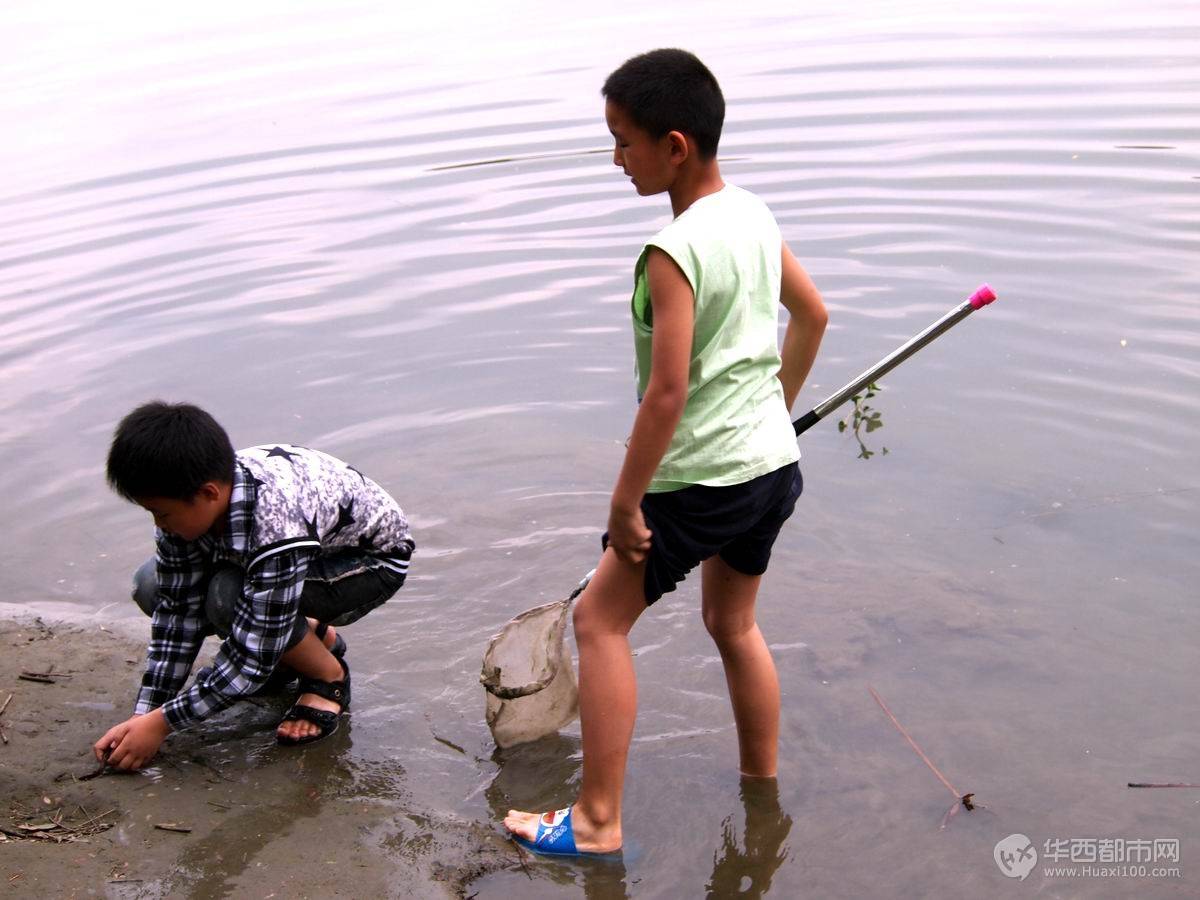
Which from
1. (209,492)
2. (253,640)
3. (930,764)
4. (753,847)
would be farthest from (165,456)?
(930,764)

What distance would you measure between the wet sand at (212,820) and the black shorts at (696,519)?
32.8 inches

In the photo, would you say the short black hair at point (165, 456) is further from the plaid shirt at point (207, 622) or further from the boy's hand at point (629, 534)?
the boy's hand at point (629, 534)

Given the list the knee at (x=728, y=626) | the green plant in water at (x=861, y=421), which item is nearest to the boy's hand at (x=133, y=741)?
the knee at (x=728, y=626)

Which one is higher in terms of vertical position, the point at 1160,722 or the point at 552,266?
the point at 552,266

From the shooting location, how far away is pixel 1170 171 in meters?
7.89

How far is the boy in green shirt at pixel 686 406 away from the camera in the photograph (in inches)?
104

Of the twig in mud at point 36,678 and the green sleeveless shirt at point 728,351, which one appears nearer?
the green sleeveless shirt at point 728,351

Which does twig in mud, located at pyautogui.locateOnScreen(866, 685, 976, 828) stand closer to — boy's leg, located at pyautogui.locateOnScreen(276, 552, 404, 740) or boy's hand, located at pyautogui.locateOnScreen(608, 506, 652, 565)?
boy's hand, located at pyautogui.locateOnScreen(608, 506, 652, 565)

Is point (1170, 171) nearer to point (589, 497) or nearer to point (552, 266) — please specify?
point (552, 266)

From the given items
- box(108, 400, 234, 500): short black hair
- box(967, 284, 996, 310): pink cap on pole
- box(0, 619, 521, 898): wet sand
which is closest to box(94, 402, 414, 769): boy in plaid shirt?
box(108, 400, 234, 500): short black hair

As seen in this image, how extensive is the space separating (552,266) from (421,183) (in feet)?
7.66

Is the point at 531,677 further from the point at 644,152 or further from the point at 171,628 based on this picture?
the point at 644,152

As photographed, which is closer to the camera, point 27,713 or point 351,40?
point 27,713

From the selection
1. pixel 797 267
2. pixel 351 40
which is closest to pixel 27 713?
pixel 797 267
